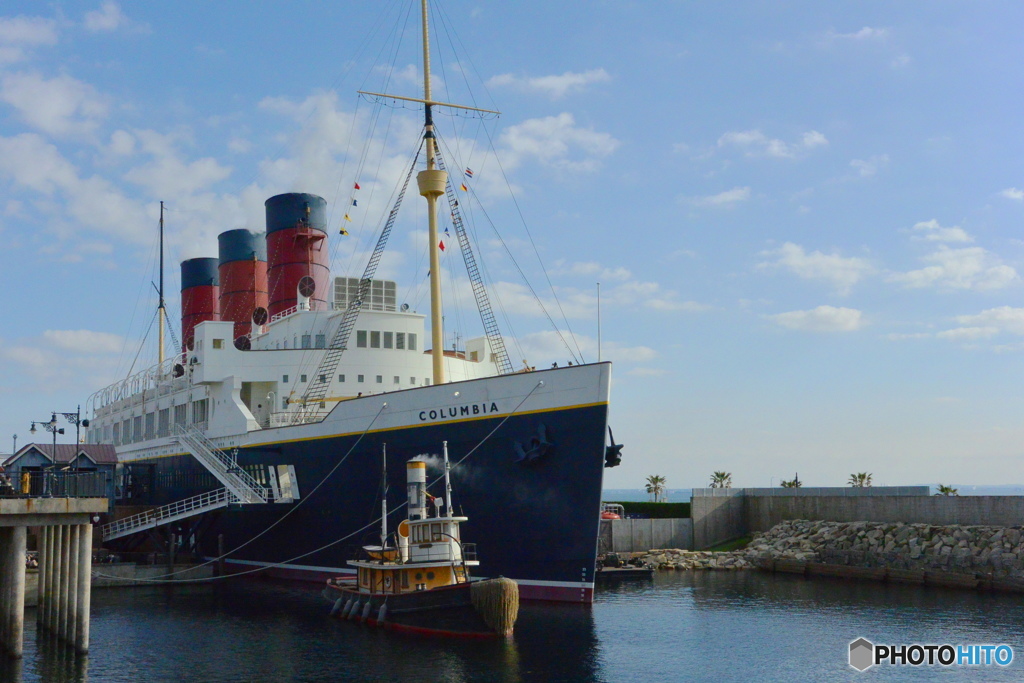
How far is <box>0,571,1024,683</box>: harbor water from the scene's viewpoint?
68.2 feet

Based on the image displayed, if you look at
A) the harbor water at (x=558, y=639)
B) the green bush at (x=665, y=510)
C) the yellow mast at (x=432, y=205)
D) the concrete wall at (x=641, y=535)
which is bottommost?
the harbor water at (x=558, y=639)

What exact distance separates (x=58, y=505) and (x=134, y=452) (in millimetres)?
29968

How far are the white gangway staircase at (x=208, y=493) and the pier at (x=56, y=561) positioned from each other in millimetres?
11145

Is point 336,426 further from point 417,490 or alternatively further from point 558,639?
point 558,639

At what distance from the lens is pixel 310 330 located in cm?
3881

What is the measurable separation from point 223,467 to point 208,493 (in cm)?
122

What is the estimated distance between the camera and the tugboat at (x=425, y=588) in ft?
76.7

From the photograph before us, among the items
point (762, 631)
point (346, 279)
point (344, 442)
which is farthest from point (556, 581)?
point (346, 279)

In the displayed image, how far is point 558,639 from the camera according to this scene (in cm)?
2348

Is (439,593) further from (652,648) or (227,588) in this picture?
(227,588)

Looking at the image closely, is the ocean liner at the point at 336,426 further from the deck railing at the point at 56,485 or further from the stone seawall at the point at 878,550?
the stone seawall at the point at 878,550

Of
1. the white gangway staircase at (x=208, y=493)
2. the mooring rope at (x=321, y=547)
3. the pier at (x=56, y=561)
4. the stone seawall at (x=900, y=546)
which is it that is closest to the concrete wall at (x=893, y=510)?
the stone seawall at (x=900, y=546)

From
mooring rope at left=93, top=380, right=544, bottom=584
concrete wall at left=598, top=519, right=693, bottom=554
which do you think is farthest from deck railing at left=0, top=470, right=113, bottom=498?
concrete wall at left=598, top=519, right=693, bottom=554

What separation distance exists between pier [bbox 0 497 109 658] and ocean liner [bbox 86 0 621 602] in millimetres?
9526
